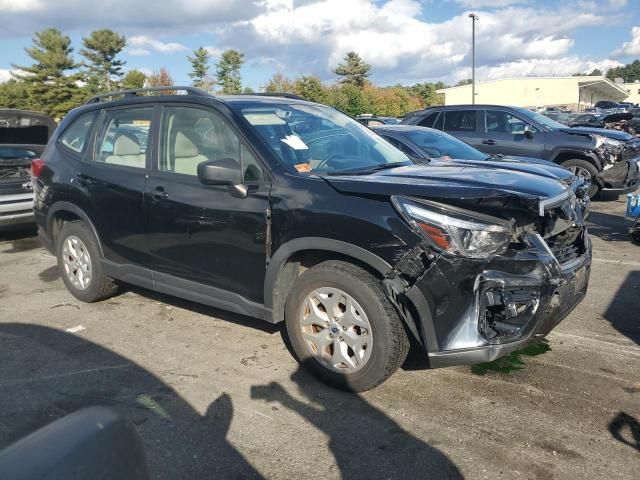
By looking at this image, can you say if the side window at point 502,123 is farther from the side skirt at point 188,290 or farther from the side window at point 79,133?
the side skirt at point 188,290

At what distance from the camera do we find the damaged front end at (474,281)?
304 centimetres

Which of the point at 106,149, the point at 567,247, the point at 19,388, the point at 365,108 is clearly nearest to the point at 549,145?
the point at 567,247

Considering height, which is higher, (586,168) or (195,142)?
(195,142)

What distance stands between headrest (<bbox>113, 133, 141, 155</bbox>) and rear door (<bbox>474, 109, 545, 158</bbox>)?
8047 millimetres

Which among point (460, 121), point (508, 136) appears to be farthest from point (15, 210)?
point (508, 136)

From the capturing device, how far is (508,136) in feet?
36.5

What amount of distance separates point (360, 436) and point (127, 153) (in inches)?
121

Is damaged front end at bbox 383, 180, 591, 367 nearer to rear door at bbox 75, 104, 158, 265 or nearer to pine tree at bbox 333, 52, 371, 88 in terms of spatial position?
rear door at bbox 75, 104, 158, 265

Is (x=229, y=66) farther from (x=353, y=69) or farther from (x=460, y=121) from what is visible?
(x=460, y=121)

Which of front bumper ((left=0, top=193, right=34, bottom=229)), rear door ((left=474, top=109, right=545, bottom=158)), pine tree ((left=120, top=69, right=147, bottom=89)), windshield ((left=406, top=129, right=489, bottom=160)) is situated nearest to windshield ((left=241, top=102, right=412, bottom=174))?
windshield ((left=406, top=129, right=489, bottom=160))

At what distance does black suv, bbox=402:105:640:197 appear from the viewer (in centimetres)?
1029

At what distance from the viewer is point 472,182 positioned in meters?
3.34

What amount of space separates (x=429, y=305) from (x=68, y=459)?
224cm

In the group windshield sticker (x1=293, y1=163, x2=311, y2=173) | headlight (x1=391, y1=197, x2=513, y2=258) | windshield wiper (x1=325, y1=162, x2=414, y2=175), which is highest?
windshield sticker (x1=293, y1=163, x2=311, y2=173)
